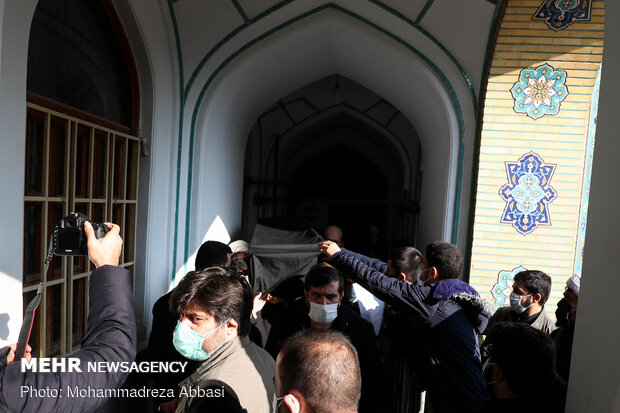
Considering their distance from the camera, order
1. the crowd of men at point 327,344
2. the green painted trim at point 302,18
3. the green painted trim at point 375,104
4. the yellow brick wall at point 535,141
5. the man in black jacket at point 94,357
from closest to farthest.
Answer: the man in black jacket at point 94,357
the crowd of men at point 327,344
the yellow brick wall at point 535,141
the green painted trim at point 302,18
the green painted trim at point 375,104

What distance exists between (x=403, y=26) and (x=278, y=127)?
12.0 feet

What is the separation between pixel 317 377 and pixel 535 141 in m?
3.56

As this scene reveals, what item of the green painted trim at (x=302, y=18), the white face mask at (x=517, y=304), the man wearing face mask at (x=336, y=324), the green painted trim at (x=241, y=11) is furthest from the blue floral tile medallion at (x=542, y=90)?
the man wearing face mask at (x=336, y=324)

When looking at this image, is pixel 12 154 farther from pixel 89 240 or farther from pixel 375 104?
pixel 375 104

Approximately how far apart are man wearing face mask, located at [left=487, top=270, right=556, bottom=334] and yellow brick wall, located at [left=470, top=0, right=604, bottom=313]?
129cm

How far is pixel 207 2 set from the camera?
13.2 feet

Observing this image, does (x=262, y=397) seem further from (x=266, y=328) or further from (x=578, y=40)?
(x=578, y=40)

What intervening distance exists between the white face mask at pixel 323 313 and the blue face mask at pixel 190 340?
0.88 m

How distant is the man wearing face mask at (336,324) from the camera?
7.40ft

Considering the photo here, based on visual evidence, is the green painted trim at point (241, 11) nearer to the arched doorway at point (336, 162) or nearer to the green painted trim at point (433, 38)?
the green painted trim at point (433, 38)

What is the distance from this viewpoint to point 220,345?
1555mm

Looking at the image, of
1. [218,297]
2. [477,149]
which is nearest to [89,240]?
[218,297]

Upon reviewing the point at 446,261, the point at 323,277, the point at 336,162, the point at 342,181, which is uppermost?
the point at 336,162

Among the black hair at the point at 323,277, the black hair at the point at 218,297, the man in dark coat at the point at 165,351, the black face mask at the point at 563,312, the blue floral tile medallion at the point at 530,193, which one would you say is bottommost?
the man in dark coat at the point at 165,351
